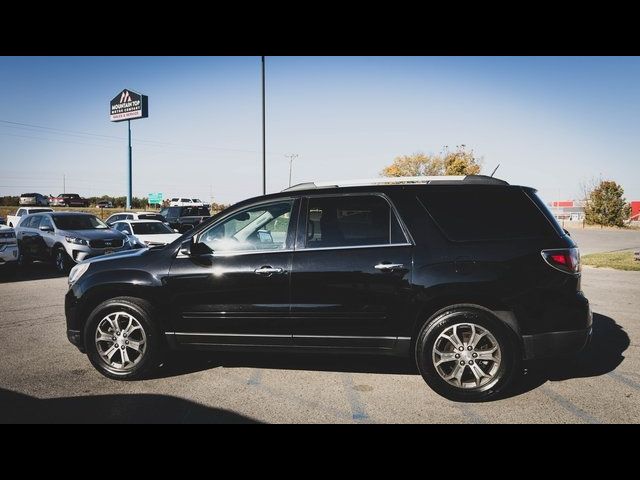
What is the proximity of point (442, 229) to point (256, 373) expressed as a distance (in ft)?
7.45

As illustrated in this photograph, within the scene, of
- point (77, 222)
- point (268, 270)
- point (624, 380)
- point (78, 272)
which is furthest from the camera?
point (77, 222)

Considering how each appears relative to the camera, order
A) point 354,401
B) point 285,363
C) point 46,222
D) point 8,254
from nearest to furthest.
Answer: point 354,401 → point 285,363 → point 8,254 → point 46,222

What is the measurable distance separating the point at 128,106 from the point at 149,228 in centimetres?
3439

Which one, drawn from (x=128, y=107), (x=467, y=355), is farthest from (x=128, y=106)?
(x=467, y=355)

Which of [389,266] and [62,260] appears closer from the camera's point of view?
[389,266]

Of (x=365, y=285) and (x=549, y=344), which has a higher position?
(x=365, y=285)

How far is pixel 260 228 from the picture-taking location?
14.1 ft

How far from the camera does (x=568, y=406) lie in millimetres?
3607

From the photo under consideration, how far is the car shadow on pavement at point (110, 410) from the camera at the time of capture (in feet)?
11.0

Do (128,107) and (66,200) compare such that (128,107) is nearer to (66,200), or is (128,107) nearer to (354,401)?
(66,200)

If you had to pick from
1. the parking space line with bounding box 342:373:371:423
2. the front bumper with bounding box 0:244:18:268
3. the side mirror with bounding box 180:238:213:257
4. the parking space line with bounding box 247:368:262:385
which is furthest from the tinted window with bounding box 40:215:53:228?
the parking space line with bounding box 342:373:371:423
